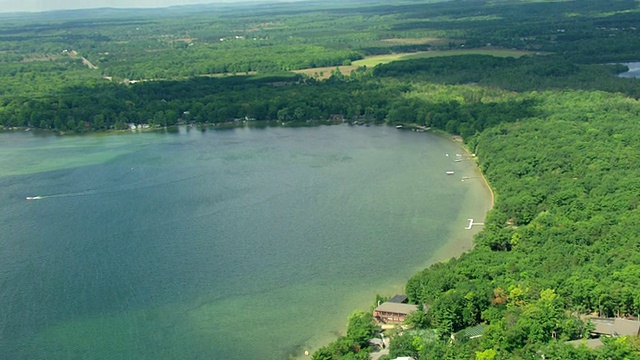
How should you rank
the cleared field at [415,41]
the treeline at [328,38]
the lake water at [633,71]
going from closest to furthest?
the lake water at [633,71] → the treeline at [328,38] → the cleared field at [415,41]

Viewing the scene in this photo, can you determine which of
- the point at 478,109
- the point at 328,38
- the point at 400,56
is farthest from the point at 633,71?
the point at 328,38

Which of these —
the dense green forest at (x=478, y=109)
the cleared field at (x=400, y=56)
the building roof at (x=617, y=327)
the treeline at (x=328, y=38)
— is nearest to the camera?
the building roof at (x=617, y=327)

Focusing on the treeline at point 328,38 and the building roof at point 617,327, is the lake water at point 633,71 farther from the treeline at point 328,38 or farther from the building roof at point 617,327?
the building roof at point 617,327

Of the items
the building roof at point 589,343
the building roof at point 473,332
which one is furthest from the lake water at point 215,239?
the building roof at point 589,343

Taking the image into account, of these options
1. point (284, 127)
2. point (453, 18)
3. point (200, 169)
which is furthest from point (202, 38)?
point (200, 169)

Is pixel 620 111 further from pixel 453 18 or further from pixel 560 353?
pixel 453 18

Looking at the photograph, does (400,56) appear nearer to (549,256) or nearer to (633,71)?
(633,71)
